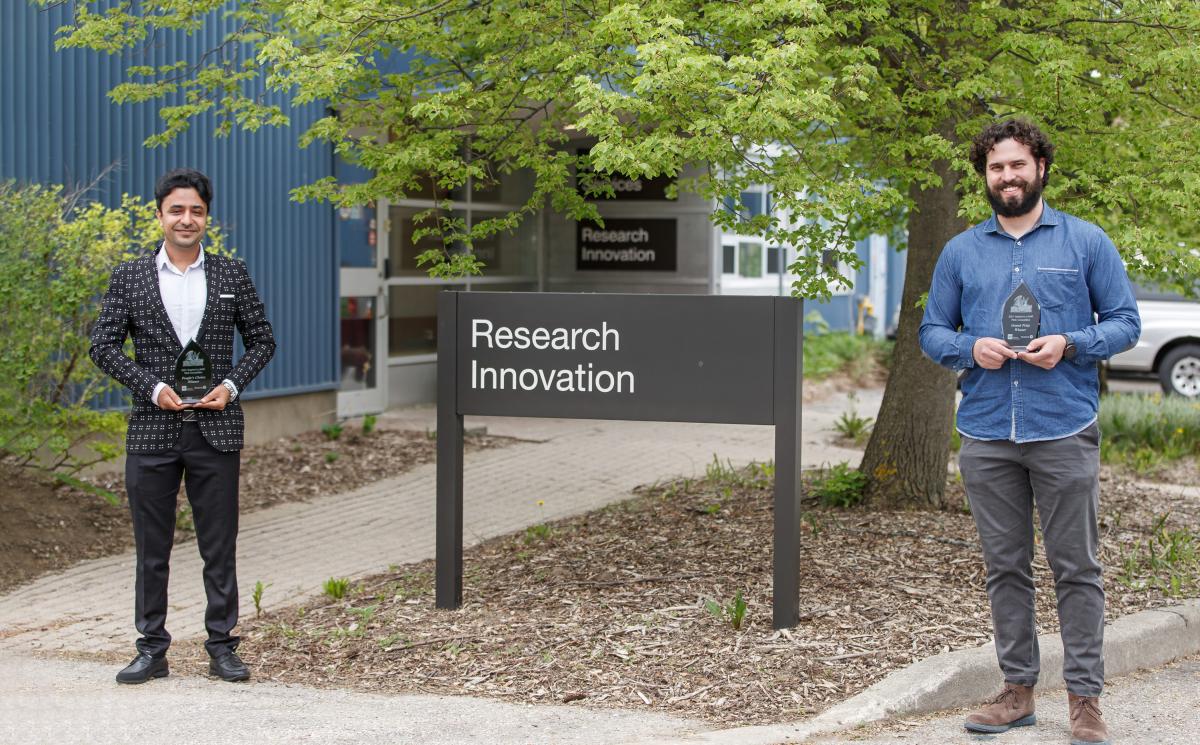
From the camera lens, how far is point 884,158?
22.8 feet

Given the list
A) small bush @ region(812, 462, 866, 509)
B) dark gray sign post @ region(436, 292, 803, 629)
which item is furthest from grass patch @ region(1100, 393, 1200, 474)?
dark gray sign post @ region(436, 292, 803, 629)

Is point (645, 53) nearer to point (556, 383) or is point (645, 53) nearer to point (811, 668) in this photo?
point (556, 383)

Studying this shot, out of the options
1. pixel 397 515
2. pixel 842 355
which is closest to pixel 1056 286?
pixel 397 515

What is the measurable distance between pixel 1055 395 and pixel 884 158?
2719mm

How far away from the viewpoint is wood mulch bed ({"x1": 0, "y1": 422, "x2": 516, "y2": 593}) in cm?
756

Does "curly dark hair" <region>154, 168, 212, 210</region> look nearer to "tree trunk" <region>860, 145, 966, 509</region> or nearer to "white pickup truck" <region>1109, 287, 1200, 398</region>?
"tree trunk" <region>860, 145, 966, 509</region>

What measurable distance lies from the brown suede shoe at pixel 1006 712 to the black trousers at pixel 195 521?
Result: 9.00ft

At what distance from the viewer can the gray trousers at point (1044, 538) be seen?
4488 millimetres

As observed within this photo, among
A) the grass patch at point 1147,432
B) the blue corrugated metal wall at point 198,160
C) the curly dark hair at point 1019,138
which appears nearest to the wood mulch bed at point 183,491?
the blue corrugated metal wall at point 198,160

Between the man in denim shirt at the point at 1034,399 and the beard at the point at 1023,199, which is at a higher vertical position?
the beard at the point at 1023,199

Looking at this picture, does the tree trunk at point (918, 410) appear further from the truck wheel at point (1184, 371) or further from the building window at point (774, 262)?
the truck wheel at point (1184, 371)

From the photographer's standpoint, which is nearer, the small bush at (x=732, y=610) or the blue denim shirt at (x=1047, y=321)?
the blue denim shirt at (x=1047, y=321)

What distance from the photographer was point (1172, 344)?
17797mm

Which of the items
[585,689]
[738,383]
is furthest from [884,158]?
[585,689]
